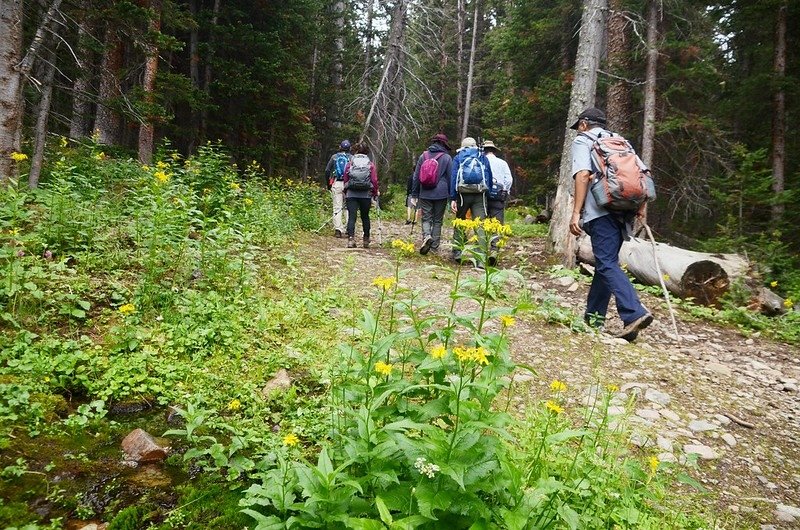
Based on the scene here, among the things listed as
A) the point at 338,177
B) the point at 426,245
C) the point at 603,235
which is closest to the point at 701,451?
the point at 603,235

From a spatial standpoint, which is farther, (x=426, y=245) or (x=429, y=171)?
(x=426, y=245)

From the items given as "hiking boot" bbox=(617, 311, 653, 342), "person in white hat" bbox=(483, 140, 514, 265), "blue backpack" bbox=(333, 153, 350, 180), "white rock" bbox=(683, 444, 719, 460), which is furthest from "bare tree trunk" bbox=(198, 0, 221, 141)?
"white rock" bbox=(683, 444, 719, 460)

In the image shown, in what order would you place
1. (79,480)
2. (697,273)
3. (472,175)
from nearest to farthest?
(79,480), (697,273), (472,175)

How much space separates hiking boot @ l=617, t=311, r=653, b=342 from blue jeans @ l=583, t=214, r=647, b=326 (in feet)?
0.11

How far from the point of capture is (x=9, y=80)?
4.92 meters

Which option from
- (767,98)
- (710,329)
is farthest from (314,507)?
(767,98)

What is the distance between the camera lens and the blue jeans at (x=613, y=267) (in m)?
4.56

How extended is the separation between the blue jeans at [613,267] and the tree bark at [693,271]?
7.15 ft

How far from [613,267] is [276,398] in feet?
11.8

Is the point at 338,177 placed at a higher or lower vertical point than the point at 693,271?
higher

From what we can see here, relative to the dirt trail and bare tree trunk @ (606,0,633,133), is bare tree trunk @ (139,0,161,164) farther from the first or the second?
bare tree trunk @ (606,0,633,133)

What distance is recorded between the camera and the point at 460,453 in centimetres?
161

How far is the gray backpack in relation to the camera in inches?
332

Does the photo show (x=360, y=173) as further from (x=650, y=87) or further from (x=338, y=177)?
(x=650, y=87)
